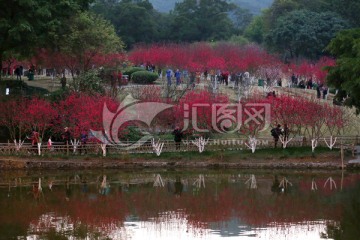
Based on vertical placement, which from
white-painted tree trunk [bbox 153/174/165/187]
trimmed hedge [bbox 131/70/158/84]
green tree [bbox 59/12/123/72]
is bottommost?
white-painted tree trunk [bbox 153/174/165/187]

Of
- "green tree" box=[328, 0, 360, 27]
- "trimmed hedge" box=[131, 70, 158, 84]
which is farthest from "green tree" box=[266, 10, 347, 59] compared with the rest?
"trimmed hedge" box=[131, 70, 158, 84]

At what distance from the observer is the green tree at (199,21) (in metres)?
90.6

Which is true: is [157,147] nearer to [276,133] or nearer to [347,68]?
[276,133]

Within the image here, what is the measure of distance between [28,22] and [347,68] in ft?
55.1

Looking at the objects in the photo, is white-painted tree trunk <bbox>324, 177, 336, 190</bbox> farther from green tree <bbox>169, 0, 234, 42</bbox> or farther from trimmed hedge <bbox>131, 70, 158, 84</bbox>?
green tree <bbox>169, 0, 234, 42</bbox>

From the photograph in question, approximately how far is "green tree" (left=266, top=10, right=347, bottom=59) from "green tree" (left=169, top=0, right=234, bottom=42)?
472 inches

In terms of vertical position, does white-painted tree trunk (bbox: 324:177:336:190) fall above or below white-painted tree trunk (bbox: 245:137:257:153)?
below

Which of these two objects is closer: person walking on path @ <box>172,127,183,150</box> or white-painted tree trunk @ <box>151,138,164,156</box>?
white-painted tree trunk @ <box>151,138,164,156</box>

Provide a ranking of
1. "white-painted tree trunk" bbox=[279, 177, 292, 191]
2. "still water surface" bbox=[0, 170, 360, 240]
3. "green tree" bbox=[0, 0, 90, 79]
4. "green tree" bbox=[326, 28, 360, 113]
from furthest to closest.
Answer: "green tree" bbox=[0, 0, 90, 79], "green tree" bbox=[326, 28, 360, 113], "white-painted tree trunk" bbox=[279, 177, 292, 191], "still water surface" bbox=[0, 170, 360, 240]

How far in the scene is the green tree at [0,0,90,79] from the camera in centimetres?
4219

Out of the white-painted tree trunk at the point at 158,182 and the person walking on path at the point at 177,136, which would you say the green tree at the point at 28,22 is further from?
the white-painted tree trunk at the point at 158,182

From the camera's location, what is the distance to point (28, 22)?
140ft

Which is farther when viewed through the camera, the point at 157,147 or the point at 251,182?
the point at 157,147

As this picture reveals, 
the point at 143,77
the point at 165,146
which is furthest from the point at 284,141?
the point at 143,77
